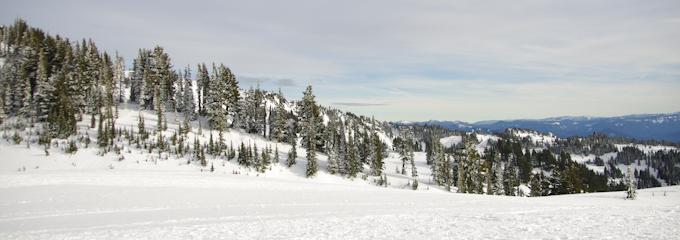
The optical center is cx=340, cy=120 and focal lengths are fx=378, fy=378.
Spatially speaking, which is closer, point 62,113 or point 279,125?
point 62,113

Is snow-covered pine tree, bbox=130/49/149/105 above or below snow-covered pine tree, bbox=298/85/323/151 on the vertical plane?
above

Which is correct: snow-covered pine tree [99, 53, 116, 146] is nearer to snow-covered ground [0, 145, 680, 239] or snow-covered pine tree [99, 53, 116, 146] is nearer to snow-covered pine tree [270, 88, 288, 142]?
snow-covered pine tree [270, 88, 288, 142]

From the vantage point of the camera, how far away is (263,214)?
22531mm

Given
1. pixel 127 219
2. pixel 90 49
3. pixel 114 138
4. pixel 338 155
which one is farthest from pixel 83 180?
pixel 90 49

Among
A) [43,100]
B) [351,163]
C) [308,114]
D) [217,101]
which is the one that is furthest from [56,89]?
Result: [351,163]

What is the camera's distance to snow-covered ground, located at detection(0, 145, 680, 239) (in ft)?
51.8

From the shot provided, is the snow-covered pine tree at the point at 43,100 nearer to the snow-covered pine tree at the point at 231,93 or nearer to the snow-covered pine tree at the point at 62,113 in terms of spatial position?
the snow-covered pine tree at the point at 62,113

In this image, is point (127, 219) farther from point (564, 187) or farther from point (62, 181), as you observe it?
point (564, 187)

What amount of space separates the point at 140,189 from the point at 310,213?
18.5 metres

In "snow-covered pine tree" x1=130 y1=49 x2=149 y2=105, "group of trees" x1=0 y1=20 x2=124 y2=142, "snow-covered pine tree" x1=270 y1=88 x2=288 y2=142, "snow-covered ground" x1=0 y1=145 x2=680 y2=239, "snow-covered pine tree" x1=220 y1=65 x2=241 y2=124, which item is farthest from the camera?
"snow-covered pine tree" x1=130 y1=49 x2=149 y2=105

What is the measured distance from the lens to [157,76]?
8331 centimetres

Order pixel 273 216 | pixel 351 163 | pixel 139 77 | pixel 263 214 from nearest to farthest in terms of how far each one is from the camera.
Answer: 1. pixel 273 216
2. pixel 263 214
3. pixel 351 163
4. pixel 139 77

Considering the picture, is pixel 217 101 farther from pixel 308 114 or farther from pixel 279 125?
pixel 308 114

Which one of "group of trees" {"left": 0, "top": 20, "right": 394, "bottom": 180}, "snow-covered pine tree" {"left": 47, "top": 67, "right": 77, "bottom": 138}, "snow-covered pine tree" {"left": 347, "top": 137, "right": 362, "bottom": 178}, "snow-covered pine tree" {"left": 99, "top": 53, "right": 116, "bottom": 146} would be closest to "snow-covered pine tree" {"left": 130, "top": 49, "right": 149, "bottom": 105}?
"group of trees" {"left": 0, "top": 20, "right": 394, "bottom": 180}
